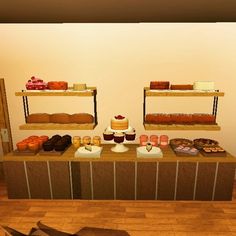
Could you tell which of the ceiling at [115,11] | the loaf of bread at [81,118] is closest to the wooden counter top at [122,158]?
the loaf of bread at [81,118]

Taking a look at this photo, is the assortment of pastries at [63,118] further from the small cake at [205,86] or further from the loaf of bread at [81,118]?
the small cake at [205,86]

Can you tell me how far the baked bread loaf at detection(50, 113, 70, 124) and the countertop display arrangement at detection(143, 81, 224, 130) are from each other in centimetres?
120

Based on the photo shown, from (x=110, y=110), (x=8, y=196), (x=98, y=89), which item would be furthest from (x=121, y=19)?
(x=8, y=196)

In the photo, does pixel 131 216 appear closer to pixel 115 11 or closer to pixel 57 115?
pixel 57 115

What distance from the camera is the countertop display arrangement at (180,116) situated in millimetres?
3377

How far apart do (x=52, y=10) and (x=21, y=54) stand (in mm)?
1147

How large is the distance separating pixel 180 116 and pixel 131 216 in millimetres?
1578

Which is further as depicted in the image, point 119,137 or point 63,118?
point 63,118

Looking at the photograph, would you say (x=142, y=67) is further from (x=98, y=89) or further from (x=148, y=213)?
(x=148, y=213)

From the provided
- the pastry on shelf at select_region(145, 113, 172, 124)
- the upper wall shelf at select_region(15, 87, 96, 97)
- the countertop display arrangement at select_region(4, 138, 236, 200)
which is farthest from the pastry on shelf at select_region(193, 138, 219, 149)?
the upper wall shelf at select_region(15, 87, 96, 97)

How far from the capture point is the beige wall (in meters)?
3.65

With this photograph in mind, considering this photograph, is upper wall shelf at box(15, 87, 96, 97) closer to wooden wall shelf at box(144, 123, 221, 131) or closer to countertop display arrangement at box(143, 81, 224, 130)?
countertop display arrangement at box(143, 81, 224, 130)

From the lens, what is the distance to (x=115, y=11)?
3004 mm

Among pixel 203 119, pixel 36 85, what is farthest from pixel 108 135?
pixel 203 119
